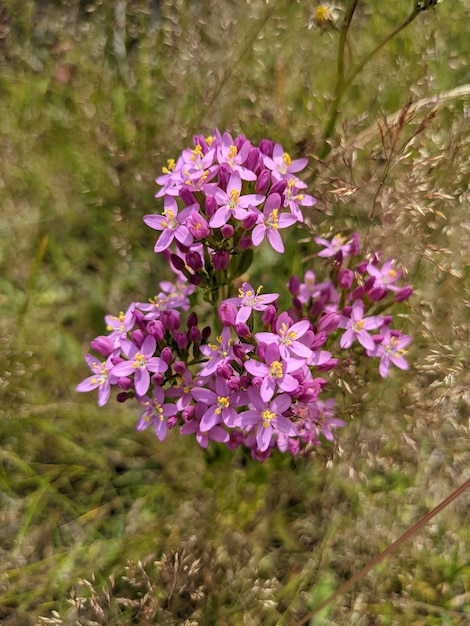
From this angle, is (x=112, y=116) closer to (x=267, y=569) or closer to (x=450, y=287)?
(x=450, y=287)

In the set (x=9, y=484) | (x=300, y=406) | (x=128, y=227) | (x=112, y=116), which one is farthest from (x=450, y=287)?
(x=9, y=484)

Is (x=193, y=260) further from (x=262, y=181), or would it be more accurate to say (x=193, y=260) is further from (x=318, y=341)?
(x=318, y=341)

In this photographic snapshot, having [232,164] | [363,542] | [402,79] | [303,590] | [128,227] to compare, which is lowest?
[303,590]

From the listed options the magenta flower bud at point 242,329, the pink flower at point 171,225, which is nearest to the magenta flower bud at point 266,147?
the pink flower at point 171,225

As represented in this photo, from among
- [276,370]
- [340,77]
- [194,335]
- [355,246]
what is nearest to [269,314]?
[276,370]

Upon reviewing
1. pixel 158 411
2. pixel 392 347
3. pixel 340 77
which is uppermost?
pixel 340 77

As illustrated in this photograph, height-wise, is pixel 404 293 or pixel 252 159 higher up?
pixel 252 159

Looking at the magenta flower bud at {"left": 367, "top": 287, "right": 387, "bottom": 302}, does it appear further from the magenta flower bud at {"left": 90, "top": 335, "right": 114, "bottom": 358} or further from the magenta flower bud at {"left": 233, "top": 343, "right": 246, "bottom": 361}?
the magenta flower bud at {"left": 90, "top": 335, "right": 114, "bottom": 358}

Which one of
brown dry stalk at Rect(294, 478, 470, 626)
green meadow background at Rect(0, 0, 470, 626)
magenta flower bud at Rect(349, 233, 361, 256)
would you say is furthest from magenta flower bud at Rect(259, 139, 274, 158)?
brown dry stalk at Rect(294, 478, 470, 626)
